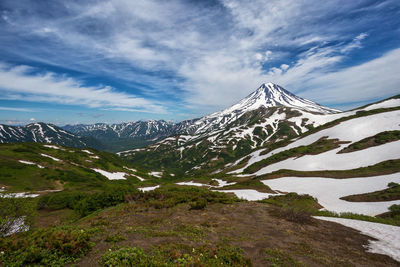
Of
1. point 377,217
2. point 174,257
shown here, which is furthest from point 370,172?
point 174,257

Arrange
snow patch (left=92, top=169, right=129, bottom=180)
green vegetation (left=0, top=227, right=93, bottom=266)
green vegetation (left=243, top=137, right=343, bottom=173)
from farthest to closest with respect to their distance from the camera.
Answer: snow patch (left=92, top=169, right=129, bottom=180), green vegetation (left=243, top=137, right=343, bottom=173), green vegetation (left=0, top=227, right=93, bottom=266)

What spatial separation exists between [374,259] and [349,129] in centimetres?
10571

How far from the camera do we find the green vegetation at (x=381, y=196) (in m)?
29.4

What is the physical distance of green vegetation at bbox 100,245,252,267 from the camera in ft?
26.1

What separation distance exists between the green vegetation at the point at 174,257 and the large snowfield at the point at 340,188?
2855 centimetres

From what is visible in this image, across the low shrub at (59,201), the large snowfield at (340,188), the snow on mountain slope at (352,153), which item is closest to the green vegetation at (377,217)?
the large snowfield at (340,188)

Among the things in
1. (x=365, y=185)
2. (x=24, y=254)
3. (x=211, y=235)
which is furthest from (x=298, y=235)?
(x=365, y=185)

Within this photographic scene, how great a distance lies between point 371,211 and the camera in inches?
1024

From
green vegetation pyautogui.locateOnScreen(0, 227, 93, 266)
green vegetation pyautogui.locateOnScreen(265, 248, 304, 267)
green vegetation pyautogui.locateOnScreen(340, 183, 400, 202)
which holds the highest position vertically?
green vegetation pyautogui.locateOnScreen(0, 227, 93, 266)

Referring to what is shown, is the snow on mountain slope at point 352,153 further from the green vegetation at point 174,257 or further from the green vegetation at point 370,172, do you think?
the green vegetation at point 174,257

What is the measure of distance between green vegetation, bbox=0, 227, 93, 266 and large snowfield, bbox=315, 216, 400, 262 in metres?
18.9

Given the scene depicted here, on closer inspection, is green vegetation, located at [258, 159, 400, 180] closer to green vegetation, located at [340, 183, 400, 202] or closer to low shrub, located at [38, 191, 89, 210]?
green vegetation, located at [340, 183, 400, 202]

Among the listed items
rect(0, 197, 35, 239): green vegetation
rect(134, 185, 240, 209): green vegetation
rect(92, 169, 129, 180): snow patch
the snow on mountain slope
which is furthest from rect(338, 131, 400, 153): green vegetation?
rect(92, 169, 129, 180): snow patch

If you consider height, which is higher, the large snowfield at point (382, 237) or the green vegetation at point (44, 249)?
the green vegetation at point (44, 249)
